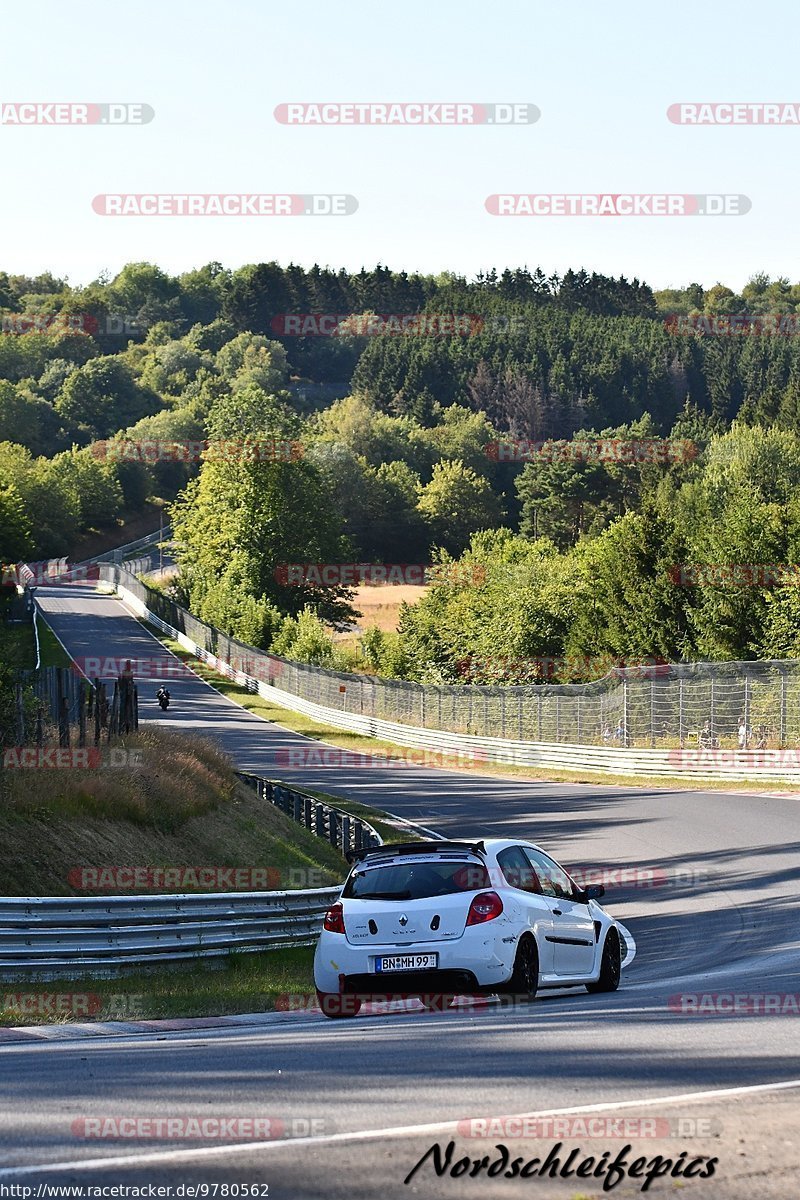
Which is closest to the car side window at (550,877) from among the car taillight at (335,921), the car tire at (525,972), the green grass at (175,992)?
the car tire at (525,972)

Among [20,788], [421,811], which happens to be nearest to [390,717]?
[421,811]

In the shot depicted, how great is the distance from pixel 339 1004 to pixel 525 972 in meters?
1.48

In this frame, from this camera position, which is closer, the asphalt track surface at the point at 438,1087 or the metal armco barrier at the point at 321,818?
the asphalt track surface at the point at 438,1087

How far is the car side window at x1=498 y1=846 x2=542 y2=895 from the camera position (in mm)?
12523

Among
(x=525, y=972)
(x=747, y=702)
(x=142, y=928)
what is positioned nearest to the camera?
(x=525, y=972)

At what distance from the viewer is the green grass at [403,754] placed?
127 ft

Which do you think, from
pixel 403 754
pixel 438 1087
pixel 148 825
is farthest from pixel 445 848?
pixel 403 754

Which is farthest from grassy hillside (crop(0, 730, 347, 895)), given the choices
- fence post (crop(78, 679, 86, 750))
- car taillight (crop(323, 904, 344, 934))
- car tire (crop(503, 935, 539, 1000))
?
car tire (crop(503, 935, 539, 1000))

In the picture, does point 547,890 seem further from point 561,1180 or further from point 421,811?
point 421,811

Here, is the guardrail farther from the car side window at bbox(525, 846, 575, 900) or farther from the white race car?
the car side window at bbox(525, 846, 575, 900)

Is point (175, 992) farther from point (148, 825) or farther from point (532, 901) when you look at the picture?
point (148, 825)

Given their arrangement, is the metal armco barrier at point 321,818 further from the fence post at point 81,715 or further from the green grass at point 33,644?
the green grass at point 33,644

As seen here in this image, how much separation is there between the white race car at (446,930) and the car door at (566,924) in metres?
0.01

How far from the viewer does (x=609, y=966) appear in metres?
13.6
